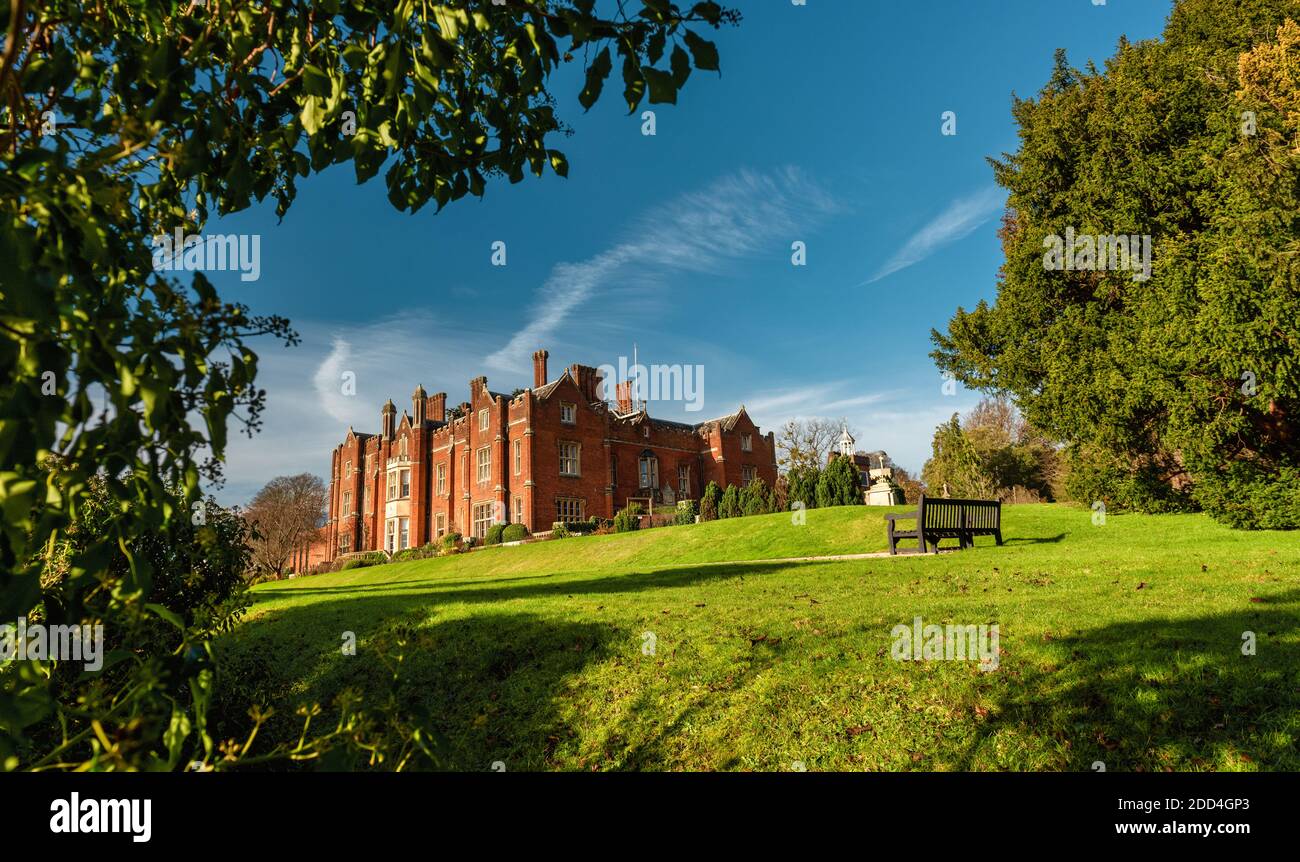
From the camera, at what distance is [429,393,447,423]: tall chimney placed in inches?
2076

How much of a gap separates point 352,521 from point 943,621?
182 ft

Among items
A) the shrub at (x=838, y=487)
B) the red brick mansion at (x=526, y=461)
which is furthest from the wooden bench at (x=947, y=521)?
the red brick mansion at (x=526, y=461)

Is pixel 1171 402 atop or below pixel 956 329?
below

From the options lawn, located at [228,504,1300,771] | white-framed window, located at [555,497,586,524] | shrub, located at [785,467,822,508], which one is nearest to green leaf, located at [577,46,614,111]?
lawn, located at [228,504,1300,771]

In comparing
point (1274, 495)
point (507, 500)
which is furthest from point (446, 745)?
point (507, 500)

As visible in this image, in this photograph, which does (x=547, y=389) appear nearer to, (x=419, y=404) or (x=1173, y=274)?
(x=419, y=404)

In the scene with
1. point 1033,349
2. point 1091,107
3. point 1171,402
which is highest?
point 1091,107

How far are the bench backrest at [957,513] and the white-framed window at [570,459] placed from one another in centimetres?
2828

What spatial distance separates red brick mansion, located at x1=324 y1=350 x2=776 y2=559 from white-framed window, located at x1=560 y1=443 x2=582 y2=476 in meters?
0.07

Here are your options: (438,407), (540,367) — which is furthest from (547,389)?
(438,407)

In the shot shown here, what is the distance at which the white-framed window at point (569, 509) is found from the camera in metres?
41.8
